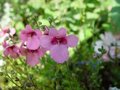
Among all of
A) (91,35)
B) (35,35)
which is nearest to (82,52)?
(91,35)

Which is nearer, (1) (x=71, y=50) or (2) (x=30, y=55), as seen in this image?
(2) (x=30, y=55)

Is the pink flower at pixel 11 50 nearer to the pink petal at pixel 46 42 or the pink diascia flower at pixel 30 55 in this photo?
the pink diascia flower at pixel 30 55

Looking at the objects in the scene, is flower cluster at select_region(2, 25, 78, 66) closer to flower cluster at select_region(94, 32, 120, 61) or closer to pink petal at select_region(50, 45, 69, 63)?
pink petal at select_region(50, 45, 69, 63)

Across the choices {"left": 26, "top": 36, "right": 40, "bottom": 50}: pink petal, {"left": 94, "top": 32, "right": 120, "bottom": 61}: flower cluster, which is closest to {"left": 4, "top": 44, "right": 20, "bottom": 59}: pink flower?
{"left": 26, "top": 36, "right": 40, "bottom": 50}: pink petal

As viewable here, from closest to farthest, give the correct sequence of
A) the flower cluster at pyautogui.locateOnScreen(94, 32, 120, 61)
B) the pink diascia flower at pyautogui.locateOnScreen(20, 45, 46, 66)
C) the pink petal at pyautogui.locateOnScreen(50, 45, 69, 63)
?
the pink petal at pyautogui.locateOnScreen(50, 45, 69, 63)
the pink diascia flower at pyautogui.locateOnScreen(20, 45, 46, 66)
the flower cluster at pyautogui.locateOnScreen(94, 32, 120, 61)

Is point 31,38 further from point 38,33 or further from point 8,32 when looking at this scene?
point 8,32

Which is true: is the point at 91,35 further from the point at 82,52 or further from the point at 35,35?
the point at 35,35

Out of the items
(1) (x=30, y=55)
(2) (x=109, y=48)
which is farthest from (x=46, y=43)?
(2) (x=109, y=48)
